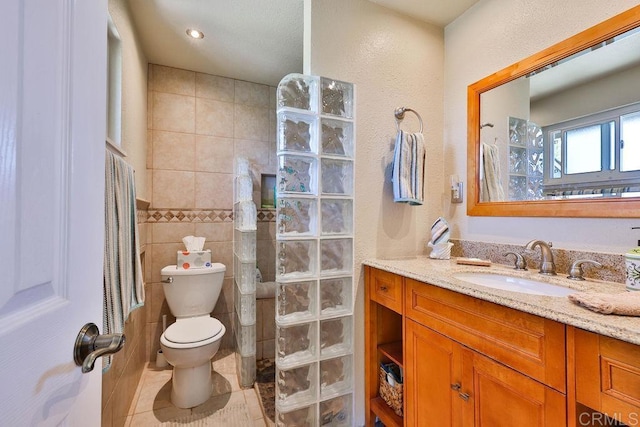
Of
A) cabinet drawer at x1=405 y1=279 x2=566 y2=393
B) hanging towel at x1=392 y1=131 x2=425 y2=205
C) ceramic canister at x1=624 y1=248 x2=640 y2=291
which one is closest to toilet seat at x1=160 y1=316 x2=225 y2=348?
cabinet drawer at x1=405 y1=279 x2=566 y2=393

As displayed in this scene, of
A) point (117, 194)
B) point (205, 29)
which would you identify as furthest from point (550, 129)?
point (205, 29)

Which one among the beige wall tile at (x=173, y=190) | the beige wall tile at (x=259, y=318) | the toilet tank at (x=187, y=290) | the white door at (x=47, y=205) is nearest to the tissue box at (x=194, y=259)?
the toilet tank at (x=187, y=290)

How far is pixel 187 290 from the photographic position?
210 cm

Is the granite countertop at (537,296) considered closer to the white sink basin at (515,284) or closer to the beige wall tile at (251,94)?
the white sink basin at (515,284)

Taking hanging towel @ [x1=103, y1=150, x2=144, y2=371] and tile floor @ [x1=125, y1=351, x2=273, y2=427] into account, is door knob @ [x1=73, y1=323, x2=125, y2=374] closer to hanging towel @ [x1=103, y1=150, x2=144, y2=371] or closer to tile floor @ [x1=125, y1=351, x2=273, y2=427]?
→ hanging towel @ [x1=103, y1=150, x2=144, y2=371]

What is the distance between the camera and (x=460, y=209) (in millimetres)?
1678

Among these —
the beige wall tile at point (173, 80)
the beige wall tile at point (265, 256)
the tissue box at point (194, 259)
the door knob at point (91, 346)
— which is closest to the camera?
the door knob at point (91, 346)

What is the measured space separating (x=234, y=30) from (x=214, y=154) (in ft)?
3.34

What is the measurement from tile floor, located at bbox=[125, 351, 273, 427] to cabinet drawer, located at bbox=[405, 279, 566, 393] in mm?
1299

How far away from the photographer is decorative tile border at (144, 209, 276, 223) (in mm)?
2277

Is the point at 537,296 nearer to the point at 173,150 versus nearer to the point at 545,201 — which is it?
the point at 545,201

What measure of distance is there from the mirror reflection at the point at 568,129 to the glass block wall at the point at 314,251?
0.82 metres

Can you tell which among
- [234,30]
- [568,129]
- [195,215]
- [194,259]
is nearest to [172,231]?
[195,215]

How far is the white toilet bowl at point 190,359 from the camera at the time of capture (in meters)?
1.65
